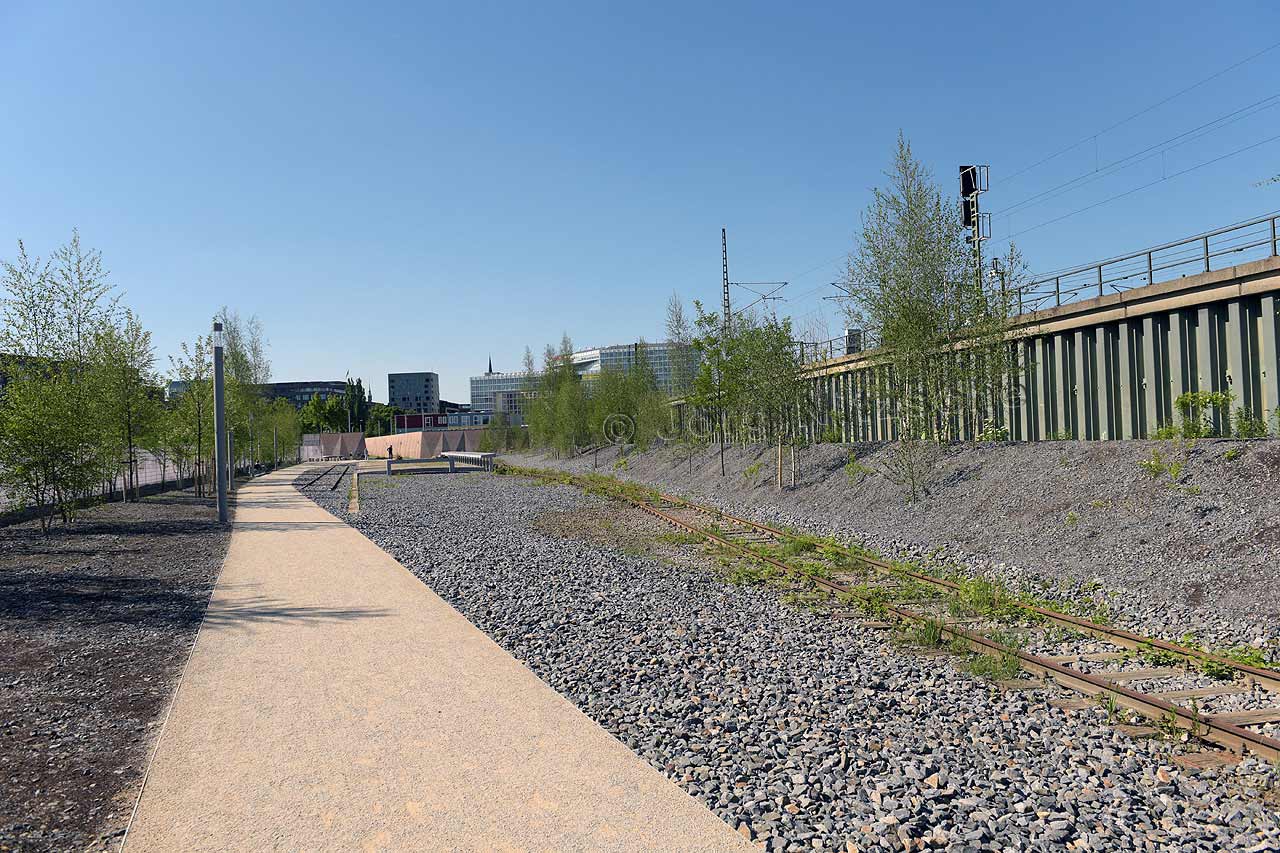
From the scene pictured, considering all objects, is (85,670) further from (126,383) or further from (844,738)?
(126,383)

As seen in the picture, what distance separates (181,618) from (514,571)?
4.80 m

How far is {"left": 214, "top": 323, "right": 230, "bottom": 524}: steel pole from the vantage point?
21.8m

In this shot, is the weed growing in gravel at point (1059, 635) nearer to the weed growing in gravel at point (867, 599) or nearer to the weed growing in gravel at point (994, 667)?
the weed growing in gravel at point (994, 667)

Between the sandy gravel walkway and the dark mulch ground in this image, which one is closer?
the sandy gravel walkway

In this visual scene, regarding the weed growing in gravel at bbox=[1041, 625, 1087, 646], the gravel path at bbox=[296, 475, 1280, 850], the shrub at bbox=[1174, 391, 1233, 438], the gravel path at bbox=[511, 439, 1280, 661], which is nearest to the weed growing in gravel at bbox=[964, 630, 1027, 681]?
the gravel path at bbox=[296, 475, 1280, 850]

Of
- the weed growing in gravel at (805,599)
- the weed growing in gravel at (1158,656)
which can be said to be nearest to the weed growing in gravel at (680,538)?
the weed growing in gravel at (805,599)

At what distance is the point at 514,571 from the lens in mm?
13234

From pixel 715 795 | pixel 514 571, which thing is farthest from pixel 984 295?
pixel 715 795

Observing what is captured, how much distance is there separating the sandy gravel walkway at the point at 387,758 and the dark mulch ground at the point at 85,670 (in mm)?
272

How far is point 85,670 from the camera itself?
24.8ft

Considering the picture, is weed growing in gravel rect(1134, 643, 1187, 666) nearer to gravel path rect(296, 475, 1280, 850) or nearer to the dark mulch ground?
gravel path rect(296, 475, 1280, 850)

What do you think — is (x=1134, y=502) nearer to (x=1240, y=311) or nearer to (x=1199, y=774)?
(x=1240, y=311)

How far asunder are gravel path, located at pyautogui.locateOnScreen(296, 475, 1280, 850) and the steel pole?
1341 cm

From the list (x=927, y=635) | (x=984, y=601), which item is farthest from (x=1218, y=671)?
(x=984, y=601)
